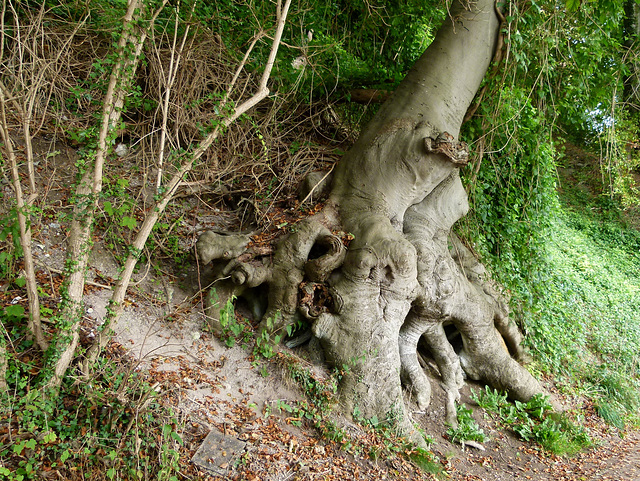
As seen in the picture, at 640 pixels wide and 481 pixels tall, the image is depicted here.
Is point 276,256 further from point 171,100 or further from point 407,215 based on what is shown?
point 171,100

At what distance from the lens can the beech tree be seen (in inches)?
167

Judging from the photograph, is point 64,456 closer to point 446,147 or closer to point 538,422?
point 446,147

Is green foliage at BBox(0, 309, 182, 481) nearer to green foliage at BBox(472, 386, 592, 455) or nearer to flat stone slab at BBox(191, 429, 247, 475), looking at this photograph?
flat stone slab at BBox(191, 429, 247, 475)

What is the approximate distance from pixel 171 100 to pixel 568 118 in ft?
18.5

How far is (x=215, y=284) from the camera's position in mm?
4453

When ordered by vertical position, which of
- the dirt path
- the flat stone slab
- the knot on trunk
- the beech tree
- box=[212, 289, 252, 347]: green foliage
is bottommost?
the flat stone slab

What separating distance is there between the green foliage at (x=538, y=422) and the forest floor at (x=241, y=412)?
4.5 inches

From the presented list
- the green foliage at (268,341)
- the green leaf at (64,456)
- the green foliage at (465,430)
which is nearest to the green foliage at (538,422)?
the green foliage at (465,430)

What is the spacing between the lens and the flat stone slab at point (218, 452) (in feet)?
10.1

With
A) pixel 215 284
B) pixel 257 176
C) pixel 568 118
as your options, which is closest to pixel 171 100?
pixel 257 176

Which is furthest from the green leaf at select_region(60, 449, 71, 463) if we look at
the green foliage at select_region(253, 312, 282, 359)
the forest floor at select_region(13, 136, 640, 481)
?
the green foliage at select_region(253, 312, 282, 359)

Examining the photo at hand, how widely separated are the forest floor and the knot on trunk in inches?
96.1

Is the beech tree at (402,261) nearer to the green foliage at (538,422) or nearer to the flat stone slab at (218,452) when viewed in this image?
the green foliage at (538,422)

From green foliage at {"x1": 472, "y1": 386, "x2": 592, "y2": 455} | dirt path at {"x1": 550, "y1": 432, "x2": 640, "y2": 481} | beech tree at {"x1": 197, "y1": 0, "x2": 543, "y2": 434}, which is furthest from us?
green foliage at {"x1": 472, "y1": 386, "x2": 592, "y2": 455}
